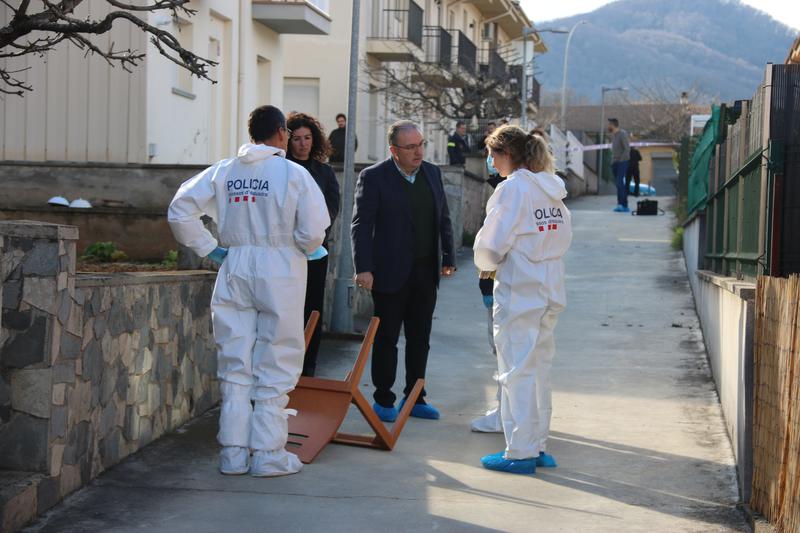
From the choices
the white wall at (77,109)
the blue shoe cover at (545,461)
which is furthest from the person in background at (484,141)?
the white wall at (77,109)

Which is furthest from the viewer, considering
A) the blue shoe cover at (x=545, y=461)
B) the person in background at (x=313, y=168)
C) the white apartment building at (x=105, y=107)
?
the white apartment building at (x=105, y=107)

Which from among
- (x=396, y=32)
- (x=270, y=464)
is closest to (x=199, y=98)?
(x=270, y=464)

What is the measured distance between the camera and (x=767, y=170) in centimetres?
708

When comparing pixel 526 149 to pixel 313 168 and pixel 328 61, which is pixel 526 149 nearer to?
pixel 313 168

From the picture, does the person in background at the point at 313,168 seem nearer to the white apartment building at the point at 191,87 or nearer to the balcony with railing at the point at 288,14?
the white apartment building at the point at 191,87

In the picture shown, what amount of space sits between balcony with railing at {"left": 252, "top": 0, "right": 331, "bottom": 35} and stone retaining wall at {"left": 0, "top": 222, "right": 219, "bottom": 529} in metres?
14.2

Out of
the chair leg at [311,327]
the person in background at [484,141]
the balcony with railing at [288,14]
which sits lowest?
the chair leg at [311,327]

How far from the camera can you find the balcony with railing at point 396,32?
104ft

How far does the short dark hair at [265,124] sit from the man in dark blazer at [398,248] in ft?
4.74

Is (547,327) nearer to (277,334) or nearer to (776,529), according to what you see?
(277,334)

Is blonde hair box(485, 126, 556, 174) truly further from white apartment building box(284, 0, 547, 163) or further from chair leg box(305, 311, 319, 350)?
white apartment building box(284, 0, 547, 163)

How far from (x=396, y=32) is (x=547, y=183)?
27.4 m

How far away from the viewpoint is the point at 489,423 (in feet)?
25.6

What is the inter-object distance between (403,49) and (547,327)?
25.8 metres
